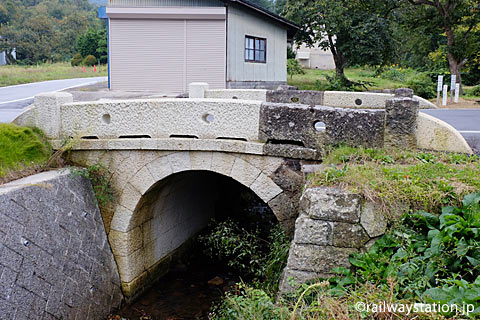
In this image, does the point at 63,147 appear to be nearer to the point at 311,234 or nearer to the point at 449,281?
the point at 311,234

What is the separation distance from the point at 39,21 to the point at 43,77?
2084 centimetres

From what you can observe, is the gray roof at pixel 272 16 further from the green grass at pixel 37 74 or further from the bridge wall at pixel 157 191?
the green grass at pixel 37 74

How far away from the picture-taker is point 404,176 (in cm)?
513

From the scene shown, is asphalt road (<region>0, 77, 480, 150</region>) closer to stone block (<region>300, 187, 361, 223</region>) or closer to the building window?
stone block (<region>300, 187, 361, 223</region>)

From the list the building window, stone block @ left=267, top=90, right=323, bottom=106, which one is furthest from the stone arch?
the building window

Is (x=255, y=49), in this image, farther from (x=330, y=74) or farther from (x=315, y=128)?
(x=330, y=74)

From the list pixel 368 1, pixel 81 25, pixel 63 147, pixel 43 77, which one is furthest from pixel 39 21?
pixel 63 147

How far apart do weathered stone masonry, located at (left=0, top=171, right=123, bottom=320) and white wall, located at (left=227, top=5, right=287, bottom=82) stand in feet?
32.6

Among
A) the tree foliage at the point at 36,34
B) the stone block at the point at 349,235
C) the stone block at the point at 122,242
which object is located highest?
the tree foliage at the point at 36,34

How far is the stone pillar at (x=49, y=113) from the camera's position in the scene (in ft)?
24.9

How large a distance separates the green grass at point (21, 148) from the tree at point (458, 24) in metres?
19.3

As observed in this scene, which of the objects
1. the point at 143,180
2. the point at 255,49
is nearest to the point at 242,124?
the point at 143,180

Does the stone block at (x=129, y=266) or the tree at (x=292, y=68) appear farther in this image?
the tree at (x=292, y=68)

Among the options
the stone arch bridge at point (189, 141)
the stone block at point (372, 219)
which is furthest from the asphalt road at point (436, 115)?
the stone block at point (372, 219)
